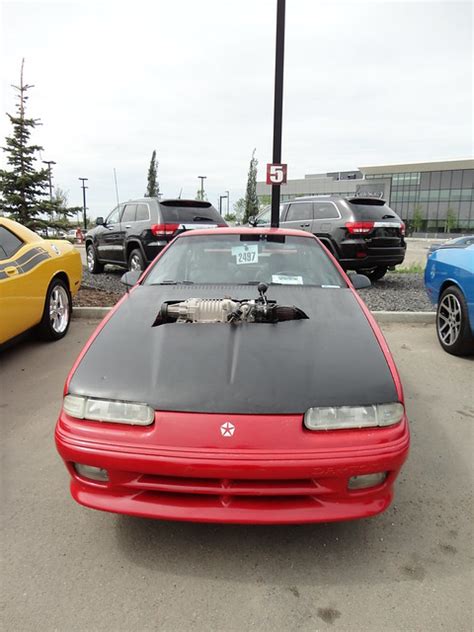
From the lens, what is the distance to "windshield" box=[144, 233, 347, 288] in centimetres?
323

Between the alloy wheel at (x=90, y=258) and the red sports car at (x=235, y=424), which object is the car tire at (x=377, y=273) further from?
the red sports car at (x=235, y=424)

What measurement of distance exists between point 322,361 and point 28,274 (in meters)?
3.54

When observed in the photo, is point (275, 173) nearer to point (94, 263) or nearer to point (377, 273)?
point (377, 273)

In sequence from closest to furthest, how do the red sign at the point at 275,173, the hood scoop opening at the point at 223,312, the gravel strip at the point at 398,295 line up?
1. the hood scoop opening at the point at 223,312
2. the gravel strip at the point at 398,295
3. the red sign at the point at 275,173

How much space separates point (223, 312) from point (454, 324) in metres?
3.43

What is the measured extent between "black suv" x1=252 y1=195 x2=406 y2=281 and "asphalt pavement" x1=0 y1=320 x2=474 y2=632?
20.1ft

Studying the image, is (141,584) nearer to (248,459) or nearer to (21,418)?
(248,459)

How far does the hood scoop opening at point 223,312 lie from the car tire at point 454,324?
9.53ft

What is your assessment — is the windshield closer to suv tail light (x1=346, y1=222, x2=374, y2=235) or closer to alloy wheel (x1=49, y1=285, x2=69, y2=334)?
alloy wheel (x1=49, y1=285, x2=69, y2=334)

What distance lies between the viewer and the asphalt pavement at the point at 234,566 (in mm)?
1768

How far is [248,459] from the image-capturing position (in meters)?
1.83

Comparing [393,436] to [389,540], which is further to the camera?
[389,540]

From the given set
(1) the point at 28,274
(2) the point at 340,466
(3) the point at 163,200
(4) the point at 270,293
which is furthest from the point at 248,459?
(3) the point at 163,200

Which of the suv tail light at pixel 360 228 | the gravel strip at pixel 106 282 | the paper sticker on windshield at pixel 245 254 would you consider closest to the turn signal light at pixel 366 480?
the paper sticker on windshield at pixel 245 254
